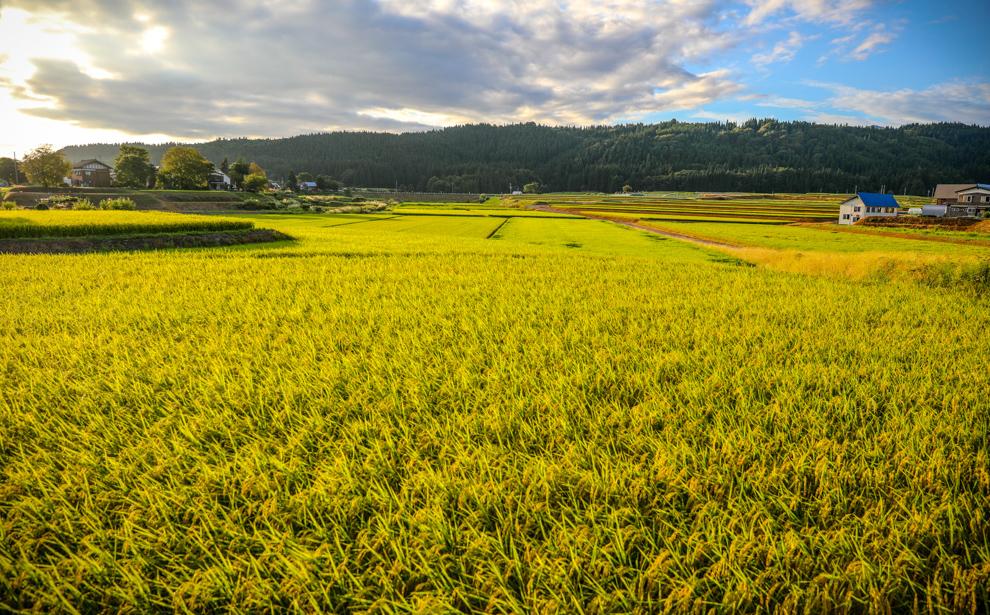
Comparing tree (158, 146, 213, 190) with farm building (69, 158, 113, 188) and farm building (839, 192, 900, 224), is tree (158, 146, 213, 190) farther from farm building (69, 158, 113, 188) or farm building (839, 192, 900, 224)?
farm building (839, 192, 900, 224)

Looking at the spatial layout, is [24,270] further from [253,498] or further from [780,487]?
[780,487]

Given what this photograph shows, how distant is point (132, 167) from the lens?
247ft

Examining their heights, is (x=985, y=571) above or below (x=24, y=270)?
below

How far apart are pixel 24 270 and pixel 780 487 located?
18.6 metres

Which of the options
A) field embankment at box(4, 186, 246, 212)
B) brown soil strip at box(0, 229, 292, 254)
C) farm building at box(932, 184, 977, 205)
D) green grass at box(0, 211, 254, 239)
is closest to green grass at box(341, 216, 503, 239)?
green grass at box(0, 211, 254, 239)

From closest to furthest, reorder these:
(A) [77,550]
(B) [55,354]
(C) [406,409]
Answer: (A) [77,550] → (C) [406,409] → (B) [55,354]

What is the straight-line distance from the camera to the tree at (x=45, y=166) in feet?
217

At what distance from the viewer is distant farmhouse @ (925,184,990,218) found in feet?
233

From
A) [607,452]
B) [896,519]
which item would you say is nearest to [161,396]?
[607,452]

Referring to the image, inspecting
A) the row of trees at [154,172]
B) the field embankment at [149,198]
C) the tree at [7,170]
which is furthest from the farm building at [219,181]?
the tree at [7,170]

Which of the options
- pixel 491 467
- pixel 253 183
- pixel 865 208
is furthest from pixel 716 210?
pixel 491 467

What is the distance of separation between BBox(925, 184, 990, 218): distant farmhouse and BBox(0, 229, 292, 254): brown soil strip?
96.6 m

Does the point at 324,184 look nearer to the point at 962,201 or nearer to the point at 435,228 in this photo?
the point at 435,228

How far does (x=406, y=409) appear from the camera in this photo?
4.18 m
